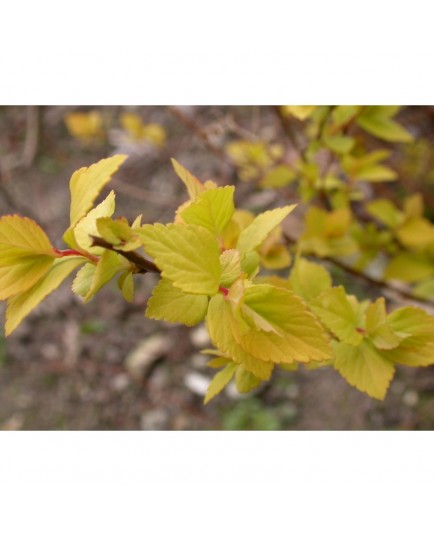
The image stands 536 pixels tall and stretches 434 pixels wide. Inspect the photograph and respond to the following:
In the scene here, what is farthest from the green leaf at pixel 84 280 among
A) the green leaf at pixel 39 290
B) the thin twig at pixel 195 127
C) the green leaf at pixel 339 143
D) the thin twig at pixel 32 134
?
the thin twig at pixel 32 134

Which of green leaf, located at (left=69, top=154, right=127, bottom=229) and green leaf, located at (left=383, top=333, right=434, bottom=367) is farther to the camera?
green leaf, located at (left=383, top=333, right=434, bottom=367)

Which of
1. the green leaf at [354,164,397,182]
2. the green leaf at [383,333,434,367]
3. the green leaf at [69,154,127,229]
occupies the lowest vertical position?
the green leaf at [354,164,397,182]

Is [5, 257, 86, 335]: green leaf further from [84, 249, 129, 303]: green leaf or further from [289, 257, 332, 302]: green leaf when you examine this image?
[289, 257, 332, 302]: green leaf

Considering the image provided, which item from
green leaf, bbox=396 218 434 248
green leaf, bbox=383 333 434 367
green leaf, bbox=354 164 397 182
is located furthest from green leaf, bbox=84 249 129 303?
green leaf, bbox=396 218 434 248

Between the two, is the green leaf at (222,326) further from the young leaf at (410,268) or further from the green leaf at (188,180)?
the young leaf at (410,268)

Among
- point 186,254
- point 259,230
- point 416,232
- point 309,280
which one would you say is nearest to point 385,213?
point 416,232

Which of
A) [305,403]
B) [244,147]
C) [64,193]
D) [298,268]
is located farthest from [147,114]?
[298,268]

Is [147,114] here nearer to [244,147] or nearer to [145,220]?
[145,220]
